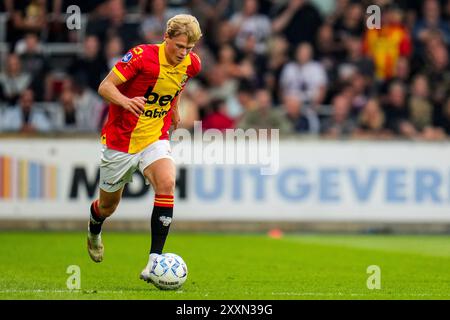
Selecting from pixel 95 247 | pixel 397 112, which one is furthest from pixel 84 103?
pixel 95 247

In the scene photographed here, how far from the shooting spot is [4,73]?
1933cm

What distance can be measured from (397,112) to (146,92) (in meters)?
9.51

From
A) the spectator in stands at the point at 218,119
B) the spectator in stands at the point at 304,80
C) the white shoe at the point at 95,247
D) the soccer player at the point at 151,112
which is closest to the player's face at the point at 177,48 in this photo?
the soccer player at the point at 151,112

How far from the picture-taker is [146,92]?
10.2 metres

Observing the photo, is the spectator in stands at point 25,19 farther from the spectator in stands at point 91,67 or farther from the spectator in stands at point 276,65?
the spectator in stands at point 276,65

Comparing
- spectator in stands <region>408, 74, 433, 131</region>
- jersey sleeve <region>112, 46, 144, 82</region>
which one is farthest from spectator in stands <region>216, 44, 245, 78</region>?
jersey sleeve <region>112, 46, 144, 82</region>

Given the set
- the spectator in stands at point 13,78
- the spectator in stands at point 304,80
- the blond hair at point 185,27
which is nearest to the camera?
the blond hair at point 185,27

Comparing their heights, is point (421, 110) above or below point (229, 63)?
below

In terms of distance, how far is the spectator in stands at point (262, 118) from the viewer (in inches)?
708

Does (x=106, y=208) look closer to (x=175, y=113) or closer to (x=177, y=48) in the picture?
(x=175, y=113)

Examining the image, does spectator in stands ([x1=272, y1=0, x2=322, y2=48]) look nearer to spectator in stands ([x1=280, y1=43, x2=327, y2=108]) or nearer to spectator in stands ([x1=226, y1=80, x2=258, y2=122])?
spectator in stands ([x1=280, y1=43, x2=327, y2=108])

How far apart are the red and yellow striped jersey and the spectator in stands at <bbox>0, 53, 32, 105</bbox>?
28.6 ft

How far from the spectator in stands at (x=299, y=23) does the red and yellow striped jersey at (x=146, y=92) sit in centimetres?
1016
